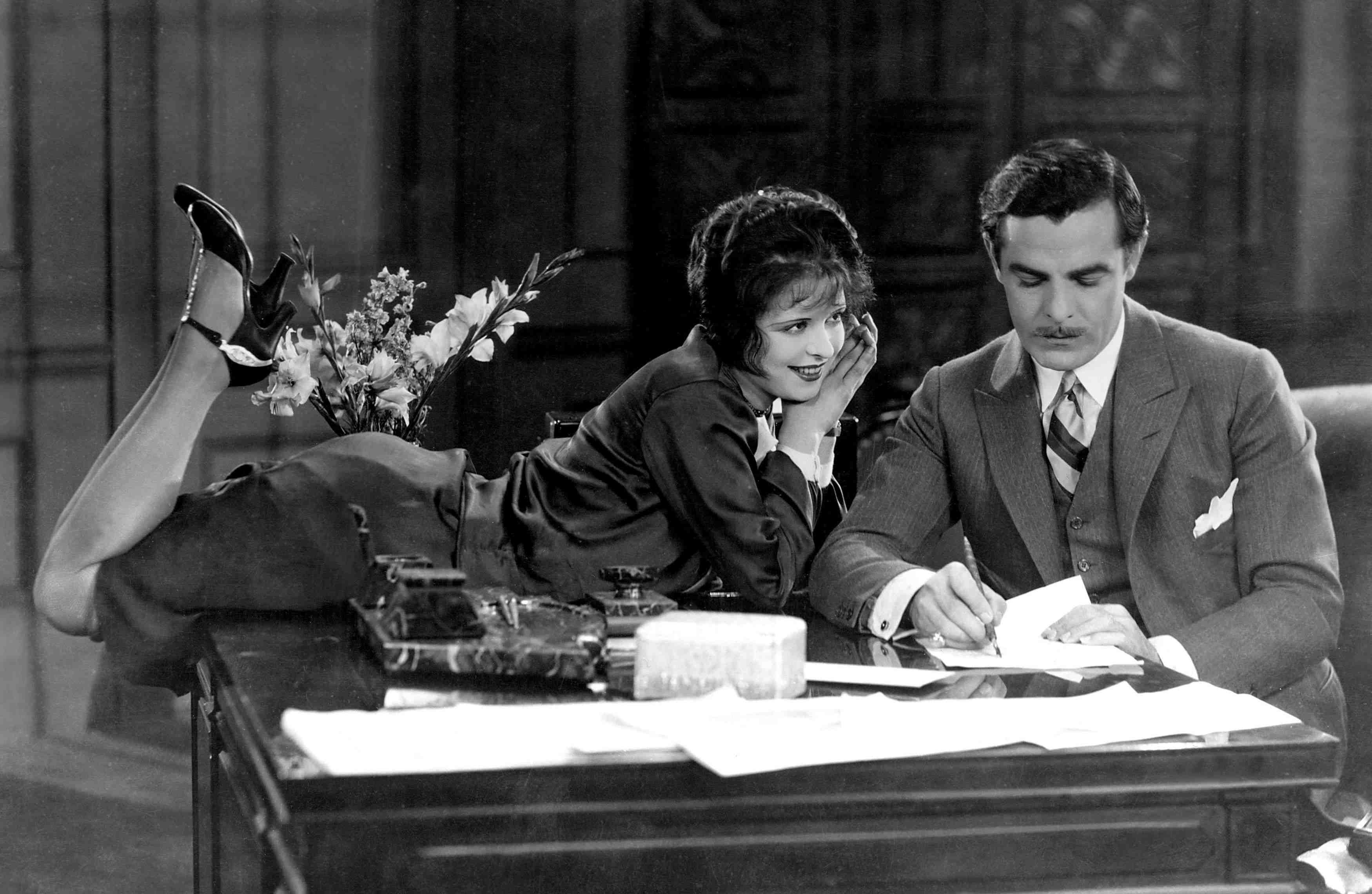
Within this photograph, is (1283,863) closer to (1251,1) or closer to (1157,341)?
(1157,341)

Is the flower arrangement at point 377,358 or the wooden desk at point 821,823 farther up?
the flower arrangement at point 377,358

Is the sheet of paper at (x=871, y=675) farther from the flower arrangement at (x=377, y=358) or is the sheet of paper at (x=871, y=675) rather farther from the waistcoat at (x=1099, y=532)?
the flower arrangement at (x=377, y=358)

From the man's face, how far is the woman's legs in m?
1.39

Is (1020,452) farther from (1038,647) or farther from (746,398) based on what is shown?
(1038,647)

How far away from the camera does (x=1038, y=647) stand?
6.78ft

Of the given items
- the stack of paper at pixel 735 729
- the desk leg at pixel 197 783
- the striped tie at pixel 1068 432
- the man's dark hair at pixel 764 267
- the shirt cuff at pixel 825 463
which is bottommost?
the desk leg at pixel 197 783

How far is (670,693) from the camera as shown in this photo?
165cm

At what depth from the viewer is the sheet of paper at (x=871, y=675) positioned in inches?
70.9

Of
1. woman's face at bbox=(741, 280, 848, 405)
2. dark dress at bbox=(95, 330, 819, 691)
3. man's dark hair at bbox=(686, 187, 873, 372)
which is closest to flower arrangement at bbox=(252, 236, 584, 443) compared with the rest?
dark dress at bbox=(95, 330, 819, 691)

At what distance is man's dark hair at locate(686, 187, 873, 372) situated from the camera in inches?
116

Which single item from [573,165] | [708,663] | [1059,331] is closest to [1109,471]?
[1059,331]

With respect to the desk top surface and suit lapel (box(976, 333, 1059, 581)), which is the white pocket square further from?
the desk top surface

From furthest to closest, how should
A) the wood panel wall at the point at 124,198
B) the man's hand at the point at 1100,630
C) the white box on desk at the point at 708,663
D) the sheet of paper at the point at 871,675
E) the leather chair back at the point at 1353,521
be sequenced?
the wood panel wall at the point at 124,198, the leather chair back at the point at 1353,521, the man's hand at the point at 1100,630, the sheet of paper at the point at 871,675, the white box on desk at the point at 708,663

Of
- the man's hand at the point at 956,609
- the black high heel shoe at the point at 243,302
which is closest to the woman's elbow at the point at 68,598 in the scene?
the black high heel shoe at the point at 243,302
